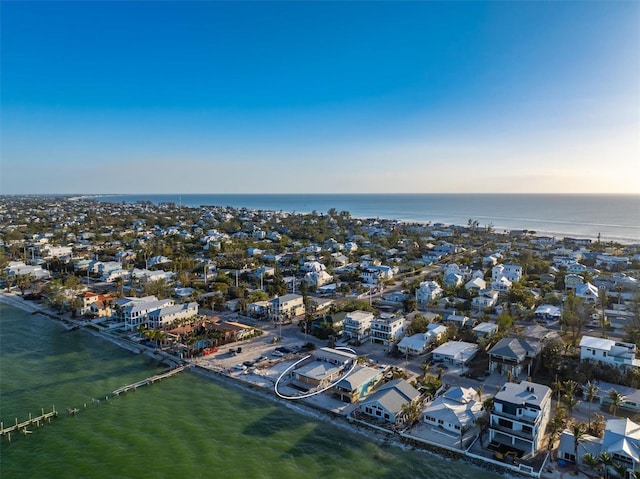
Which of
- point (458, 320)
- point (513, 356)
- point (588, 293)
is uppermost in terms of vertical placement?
point (588, 293)

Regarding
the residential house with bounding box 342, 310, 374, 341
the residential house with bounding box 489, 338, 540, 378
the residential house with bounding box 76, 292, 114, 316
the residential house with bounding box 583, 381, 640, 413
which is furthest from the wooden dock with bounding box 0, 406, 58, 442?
the residential house with bounding box 583, 381, 640, 413

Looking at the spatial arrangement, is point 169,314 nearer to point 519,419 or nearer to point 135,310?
point 135,310

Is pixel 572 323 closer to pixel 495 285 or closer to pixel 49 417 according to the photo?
pixel 495 285

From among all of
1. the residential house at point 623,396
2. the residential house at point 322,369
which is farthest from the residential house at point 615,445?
the residential house at point 322,369

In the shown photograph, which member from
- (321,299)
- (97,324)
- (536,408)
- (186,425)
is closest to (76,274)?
(97,324)

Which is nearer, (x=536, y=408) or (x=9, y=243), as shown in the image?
(x=536, y=408)

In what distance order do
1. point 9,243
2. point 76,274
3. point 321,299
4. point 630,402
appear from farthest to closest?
1. point 9,243
2. point 76,274
3. point 321,299
4. point 630,402

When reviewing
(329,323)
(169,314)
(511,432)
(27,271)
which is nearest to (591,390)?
(511,432)
